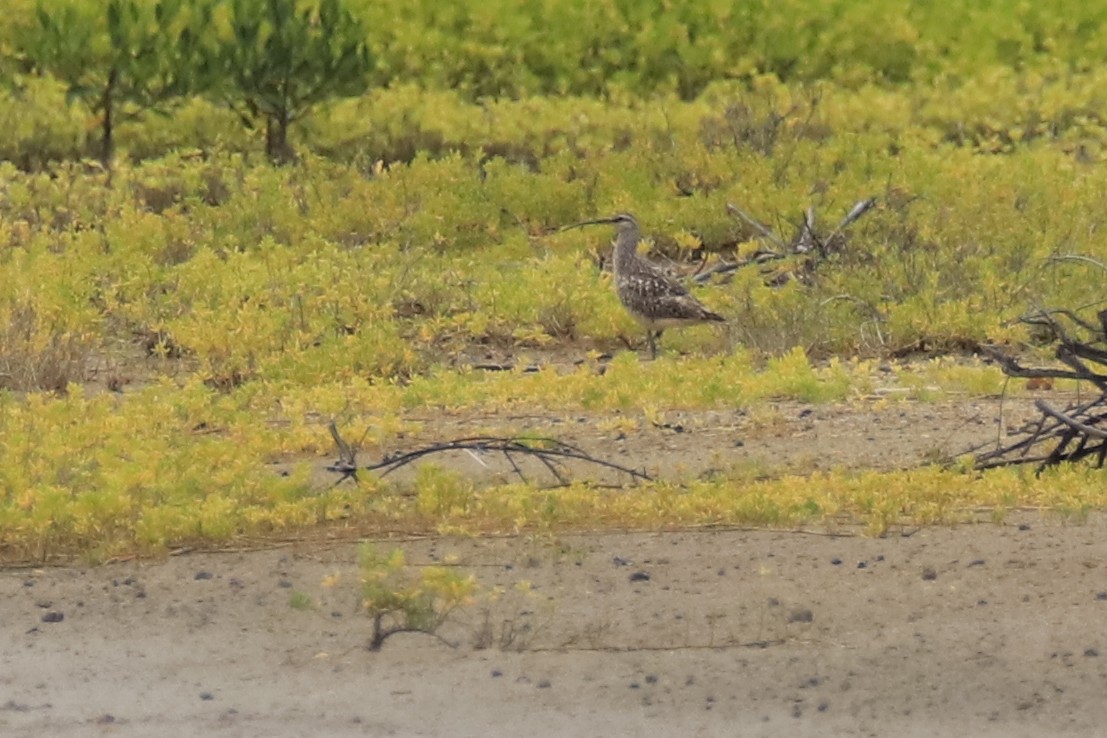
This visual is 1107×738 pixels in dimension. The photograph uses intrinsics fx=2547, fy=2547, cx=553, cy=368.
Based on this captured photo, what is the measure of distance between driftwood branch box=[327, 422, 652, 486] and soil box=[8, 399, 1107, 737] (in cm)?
63

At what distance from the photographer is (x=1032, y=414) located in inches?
409

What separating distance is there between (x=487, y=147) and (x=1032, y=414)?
931 cm

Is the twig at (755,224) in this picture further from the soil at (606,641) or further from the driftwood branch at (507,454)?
the soil at (606,641)

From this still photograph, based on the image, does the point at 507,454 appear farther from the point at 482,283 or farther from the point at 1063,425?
the point at 482,283

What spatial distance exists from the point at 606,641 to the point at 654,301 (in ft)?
17.3

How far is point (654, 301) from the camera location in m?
12.3

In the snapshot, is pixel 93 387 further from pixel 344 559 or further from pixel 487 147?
pixel 487 147

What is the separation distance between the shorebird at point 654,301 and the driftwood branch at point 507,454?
8.28 ft

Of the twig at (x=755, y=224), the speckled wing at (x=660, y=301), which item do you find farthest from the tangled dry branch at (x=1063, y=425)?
the twig at (x=755, y=224)

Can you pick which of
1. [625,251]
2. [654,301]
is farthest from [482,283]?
[654,301]

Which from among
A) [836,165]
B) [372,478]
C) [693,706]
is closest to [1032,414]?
[372,478]

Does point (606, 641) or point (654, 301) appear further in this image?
point (654, 301)

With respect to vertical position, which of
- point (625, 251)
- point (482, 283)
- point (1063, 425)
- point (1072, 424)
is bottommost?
point (482, 283)

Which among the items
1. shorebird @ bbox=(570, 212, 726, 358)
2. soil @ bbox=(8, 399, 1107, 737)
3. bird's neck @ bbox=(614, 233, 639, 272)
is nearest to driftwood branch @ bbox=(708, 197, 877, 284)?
bird's neck @ bbox=(614, 233, 639, 272)
